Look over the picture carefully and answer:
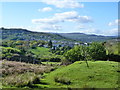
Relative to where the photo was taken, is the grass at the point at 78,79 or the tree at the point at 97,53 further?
the tree at the point at 97,53

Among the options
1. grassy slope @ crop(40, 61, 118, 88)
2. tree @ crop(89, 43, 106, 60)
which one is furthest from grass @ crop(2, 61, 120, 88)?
tree @ crop(89, 43, 106, 60)

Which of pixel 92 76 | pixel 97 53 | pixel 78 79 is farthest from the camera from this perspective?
pixel 97 53

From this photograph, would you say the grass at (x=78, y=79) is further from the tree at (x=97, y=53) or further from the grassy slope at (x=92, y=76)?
the tree at (x=97, y=53)

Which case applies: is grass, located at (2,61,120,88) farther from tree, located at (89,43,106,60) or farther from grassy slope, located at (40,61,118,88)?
tree, located at (89,43,106,60)

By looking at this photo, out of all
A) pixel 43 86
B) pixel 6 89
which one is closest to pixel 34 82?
pixel 43 86

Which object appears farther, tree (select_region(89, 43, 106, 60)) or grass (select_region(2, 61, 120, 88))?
tree (select_region(89, 43, 106, 60))

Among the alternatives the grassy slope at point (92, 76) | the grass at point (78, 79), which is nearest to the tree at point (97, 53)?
the grassy slope at point (92, 76)

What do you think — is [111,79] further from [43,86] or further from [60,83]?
[43,86]

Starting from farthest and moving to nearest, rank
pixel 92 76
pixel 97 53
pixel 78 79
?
pixel 97 53, pixel 92 76, pixel 78 79

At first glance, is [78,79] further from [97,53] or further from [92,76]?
[97,53]

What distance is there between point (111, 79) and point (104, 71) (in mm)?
3563

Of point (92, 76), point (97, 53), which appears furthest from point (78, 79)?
point (97, 53)

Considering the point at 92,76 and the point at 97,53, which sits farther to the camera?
the point at 97,53

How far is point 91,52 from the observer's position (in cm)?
5866
